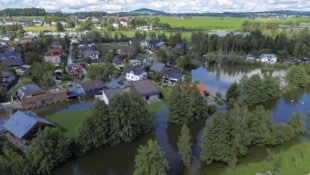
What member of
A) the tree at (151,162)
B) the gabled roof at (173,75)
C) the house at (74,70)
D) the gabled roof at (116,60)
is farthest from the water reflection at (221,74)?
the tree at (151,162)

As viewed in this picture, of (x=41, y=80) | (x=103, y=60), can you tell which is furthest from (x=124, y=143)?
(x=103, y=60)

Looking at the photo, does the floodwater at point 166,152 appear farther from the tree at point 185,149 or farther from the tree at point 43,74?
the tree at point 43,74

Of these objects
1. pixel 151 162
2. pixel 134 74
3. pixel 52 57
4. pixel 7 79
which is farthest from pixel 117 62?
pixel 151 162

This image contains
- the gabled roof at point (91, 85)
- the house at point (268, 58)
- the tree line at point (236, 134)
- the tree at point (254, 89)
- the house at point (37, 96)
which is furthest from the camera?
the house at point (268, 58)

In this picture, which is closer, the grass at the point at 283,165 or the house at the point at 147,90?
the grass at the point at 283,165

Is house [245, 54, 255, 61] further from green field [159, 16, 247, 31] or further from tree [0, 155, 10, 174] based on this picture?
green field [159, 16, 247, 31]

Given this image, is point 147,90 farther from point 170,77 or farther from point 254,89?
point 254,89
